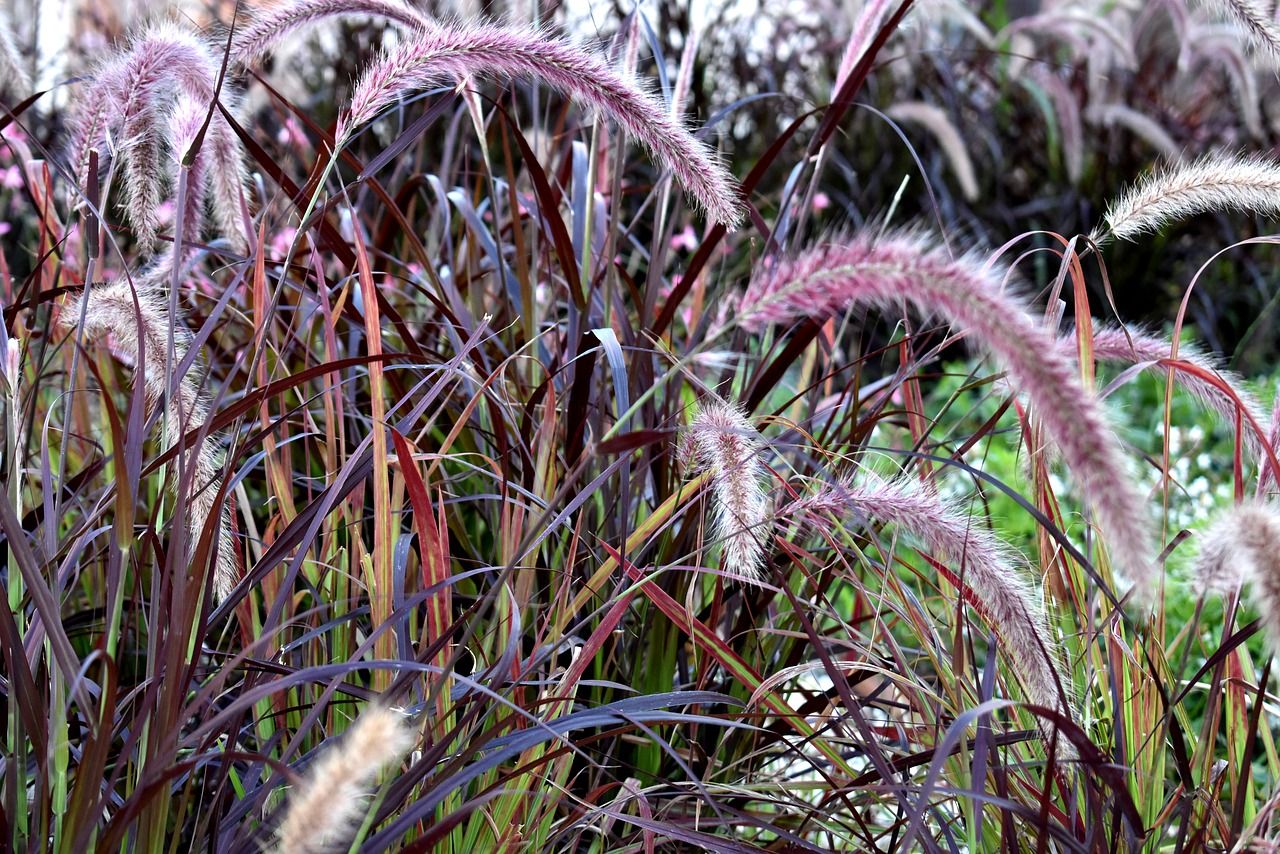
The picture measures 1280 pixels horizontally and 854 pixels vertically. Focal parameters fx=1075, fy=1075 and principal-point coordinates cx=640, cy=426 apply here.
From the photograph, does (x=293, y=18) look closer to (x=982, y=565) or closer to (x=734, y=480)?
(x=734, y=480)

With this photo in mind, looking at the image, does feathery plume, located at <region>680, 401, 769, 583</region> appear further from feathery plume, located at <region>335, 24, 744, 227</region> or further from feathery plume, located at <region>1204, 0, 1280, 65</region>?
feathery plume, located at <region>1204, 0, 1280, 65</region>

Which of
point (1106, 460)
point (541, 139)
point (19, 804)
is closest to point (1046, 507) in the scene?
point (1106, 460)

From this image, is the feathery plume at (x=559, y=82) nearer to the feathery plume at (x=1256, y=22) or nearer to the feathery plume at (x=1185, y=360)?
the feathery plume at (x=1185, y=360)

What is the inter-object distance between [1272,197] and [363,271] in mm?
1094

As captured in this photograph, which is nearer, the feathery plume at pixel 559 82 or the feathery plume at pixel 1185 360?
the feathery plume at pixel 559 82

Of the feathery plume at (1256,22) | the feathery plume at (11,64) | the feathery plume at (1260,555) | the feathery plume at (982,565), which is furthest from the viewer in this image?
the feathery plume at (11,64)

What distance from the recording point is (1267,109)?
19.2ft

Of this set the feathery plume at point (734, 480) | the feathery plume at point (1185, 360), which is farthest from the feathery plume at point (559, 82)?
the feathery plume at point (1185, 360)

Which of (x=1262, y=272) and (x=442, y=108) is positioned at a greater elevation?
(x=442, y=108)

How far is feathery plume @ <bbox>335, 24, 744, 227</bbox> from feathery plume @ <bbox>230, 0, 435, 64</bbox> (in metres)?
0.26

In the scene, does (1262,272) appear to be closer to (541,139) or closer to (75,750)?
(541,139)

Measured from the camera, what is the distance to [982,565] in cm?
114

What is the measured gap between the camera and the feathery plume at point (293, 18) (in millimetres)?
1421

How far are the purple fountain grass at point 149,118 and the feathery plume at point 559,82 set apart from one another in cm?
33
